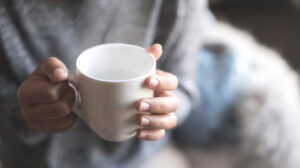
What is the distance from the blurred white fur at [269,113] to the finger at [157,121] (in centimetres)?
35

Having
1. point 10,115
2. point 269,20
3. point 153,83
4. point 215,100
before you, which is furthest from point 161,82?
point 269,20

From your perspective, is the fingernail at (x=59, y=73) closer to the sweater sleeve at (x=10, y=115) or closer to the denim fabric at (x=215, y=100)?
the sweater sleeve at (x=10, y=115)

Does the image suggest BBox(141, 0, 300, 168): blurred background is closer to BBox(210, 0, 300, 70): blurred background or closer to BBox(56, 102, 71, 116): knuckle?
BBox(210, 0, 300, 70): blurred background

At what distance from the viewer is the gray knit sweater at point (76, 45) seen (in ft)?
1.56

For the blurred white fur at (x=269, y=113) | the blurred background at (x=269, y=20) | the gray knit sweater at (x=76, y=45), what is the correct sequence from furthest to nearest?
the blurred background at (x=269, y=20) → the blurred white fur at (x=269, y=113) → the gray knit sweater at (x=76, y=45)

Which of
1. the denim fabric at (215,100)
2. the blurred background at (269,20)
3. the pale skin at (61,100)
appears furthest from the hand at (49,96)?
the blurred background at (269,20)

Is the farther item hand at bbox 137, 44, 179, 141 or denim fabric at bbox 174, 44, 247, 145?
denim fabric at bbox 174, 44, 247, 145

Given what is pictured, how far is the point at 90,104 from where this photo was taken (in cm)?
38

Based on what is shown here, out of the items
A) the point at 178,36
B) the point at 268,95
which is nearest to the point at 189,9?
the point at 178,36

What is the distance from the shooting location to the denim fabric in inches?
29.7

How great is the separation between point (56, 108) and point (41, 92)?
0.03m

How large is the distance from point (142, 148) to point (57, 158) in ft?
0.53

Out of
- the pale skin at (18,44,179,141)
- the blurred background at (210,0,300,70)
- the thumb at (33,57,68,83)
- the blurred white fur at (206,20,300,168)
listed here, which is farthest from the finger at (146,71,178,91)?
the blurred background at (210,0,300,70)

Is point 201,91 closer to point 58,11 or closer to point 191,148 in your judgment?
point 191,148
